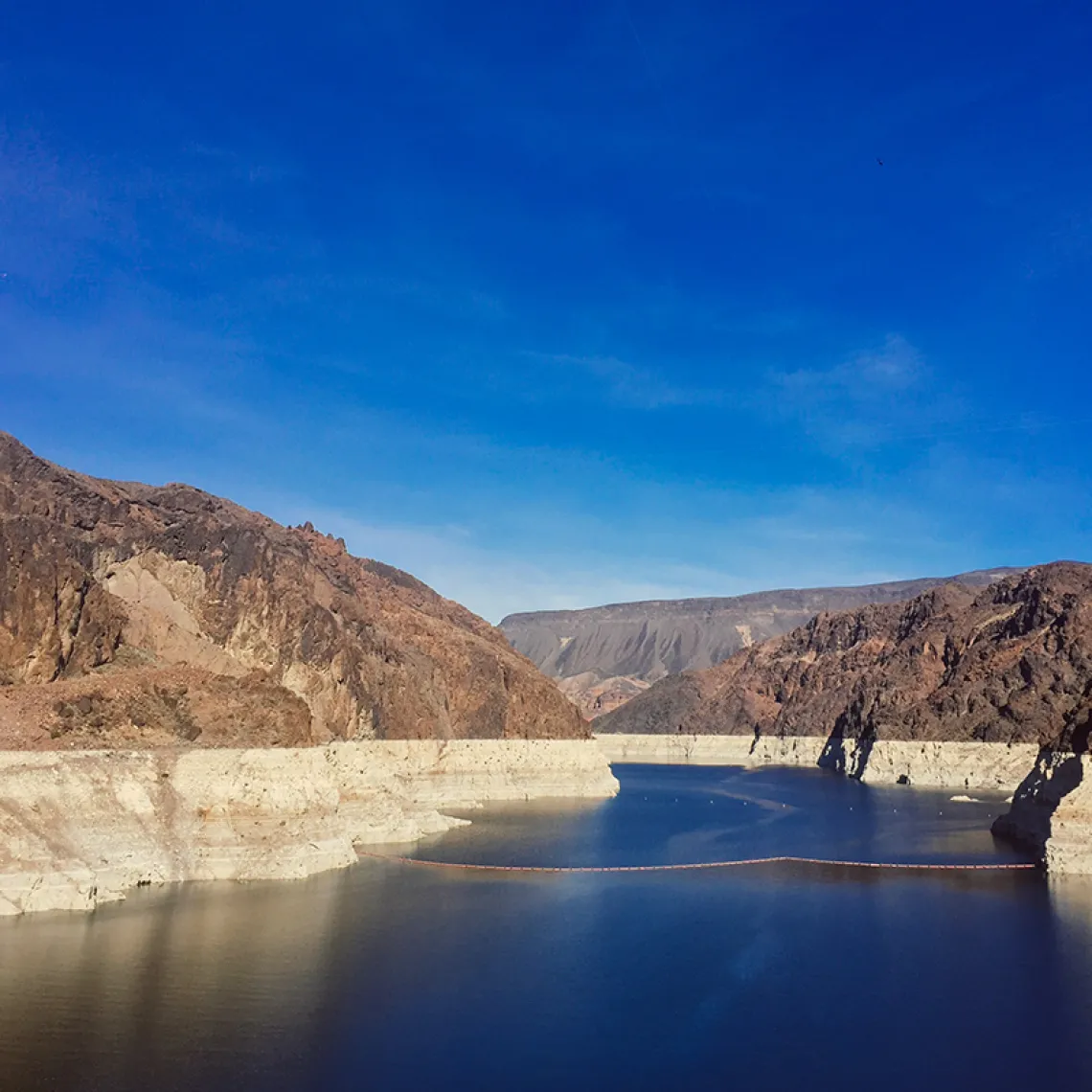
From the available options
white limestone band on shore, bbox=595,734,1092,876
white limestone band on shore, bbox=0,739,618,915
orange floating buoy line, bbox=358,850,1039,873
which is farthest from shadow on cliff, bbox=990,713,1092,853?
white limestone band on shore, bbox=0,739,618,915

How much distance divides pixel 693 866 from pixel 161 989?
35.3 m

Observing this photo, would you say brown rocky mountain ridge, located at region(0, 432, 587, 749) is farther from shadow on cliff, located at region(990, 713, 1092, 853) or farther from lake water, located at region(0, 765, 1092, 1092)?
shadow on cliff, located at region(990, 713, 1092, 853)

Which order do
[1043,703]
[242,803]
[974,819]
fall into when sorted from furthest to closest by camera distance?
[1043,703] → [974,819] → [242,803]

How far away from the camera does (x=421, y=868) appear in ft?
168

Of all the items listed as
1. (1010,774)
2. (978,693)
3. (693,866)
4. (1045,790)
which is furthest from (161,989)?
(978,693)

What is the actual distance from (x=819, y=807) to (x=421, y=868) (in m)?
58.7

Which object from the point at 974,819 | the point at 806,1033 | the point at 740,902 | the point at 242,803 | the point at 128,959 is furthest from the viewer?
the point at 974,819

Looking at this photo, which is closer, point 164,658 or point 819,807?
point 164,658

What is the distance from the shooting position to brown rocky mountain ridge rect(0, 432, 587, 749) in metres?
44.6

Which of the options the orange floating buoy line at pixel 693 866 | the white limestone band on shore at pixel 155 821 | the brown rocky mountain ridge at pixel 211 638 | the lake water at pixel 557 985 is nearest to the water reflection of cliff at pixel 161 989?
the lake water at pixel 557 985

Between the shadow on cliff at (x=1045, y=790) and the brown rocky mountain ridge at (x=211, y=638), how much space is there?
132ft

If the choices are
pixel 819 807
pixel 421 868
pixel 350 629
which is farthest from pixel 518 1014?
pixel 819 807

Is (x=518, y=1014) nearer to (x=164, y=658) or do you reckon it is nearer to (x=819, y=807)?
(x=164, y=658)

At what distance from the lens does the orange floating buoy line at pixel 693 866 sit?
52719 millimetres
